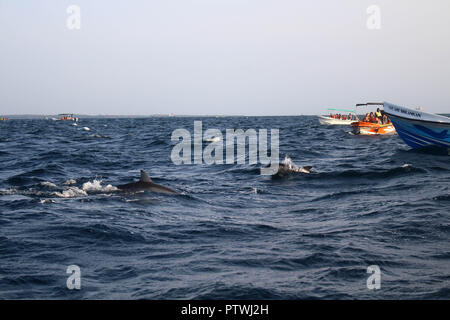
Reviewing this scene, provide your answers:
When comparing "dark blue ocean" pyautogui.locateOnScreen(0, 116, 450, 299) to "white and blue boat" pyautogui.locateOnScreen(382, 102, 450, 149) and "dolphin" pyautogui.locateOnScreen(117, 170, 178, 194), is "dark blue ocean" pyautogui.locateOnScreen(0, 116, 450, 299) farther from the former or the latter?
"white and blue boat" pyautogui.locateOnScreen(382, 102, 450, 149)

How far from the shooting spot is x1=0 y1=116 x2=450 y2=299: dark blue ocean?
8.05m

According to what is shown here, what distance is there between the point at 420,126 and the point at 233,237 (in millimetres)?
21492

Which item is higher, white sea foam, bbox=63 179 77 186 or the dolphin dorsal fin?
the dolphin dorsal fin

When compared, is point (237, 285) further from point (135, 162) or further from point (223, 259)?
point (135, 162)

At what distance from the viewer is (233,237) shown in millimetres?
11438

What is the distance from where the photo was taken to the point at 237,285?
26.5 feet

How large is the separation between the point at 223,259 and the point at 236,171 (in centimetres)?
1549

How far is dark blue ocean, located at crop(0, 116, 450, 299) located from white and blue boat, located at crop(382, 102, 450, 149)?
6.99 meters
